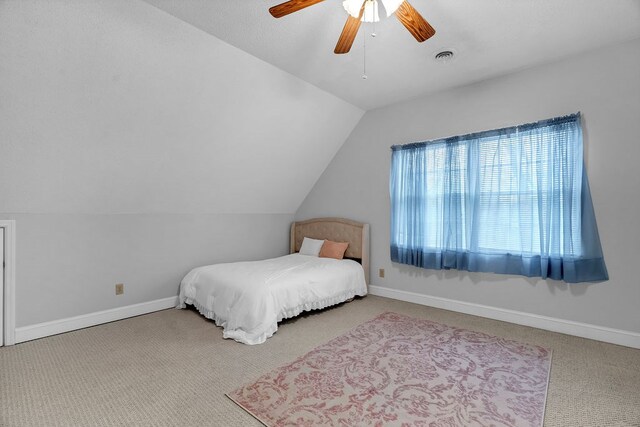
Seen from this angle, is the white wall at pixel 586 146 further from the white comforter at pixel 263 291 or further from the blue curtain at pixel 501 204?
the white comforter at pixel 263 291

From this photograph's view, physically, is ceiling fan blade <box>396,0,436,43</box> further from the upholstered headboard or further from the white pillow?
the white pillow

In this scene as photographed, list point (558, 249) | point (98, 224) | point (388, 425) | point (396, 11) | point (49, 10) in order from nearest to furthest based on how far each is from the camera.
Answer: point (388, 425) → point (396, 11) → point (49, 10) → point (558, 249) → point (98, 224)

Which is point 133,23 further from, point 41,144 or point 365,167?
point 365,167

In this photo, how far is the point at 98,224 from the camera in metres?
3.24

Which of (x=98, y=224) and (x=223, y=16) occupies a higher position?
(x=223, y=16)

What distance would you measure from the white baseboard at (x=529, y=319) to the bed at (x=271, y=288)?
64 centimetres

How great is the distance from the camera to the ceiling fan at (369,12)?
179 cm

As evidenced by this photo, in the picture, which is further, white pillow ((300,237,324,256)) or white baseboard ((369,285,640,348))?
white pillow ((300,237,324,256))

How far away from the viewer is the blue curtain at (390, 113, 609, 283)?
2889mm

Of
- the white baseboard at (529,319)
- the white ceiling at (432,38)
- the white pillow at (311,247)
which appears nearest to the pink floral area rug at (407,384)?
the white baseboard at (529,319)

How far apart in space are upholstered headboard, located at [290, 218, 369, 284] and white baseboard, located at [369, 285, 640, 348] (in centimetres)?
58

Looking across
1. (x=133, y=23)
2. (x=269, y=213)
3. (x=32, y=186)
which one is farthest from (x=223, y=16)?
(x=269, y=213)

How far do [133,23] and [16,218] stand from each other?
2007 mm

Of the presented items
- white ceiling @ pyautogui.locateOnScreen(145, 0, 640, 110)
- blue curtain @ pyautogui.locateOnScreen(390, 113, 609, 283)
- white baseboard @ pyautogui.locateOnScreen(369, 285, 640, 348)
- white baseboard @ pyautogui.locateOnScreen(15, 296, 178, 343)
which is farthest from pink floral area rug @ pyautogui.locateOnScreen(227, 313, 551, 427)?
white ceiling @ pyautogui.locateOnScreen(145, 0, 640, 110)
